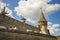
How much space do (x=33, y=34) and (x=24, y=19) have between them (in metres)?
26.7

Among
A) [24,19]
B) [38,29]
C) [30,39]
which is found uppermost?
[24,19]

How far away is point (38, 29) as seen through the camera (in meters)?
31.2

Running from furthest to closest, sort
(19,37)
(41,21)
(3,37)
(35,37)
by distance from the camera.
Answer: (41,21)
(35,37)
(19,37)
(3,37)

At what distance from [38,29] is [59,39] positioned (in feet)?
88.7

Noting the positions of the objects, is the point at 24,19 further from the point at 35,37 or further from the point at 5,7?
the point at 35,37

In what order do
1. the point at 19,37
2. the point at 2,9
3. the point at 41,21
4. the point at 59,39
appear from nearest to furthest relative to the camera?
the point at 19,37 < the point at 59,39 < the point at 2,9 < the point at 41,21

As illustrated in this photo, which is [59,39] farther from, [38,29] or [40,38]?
[38,29]

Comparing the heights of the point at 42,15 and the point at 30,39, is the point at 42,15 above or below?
above

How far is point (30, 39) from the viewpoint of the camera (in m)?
3.73

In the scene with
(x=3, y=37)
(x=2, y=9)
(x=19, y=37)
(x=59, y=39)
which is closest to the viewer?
(x=3, y=37)

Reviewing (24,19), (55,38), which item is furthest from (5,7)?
(55,38)

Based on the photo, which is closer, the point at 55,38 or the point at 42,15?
the point at 55,38

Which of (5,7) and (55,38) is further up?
(5,7)

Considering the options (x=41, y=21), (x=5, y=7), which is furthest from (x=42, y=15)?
(x=5, y=7)
